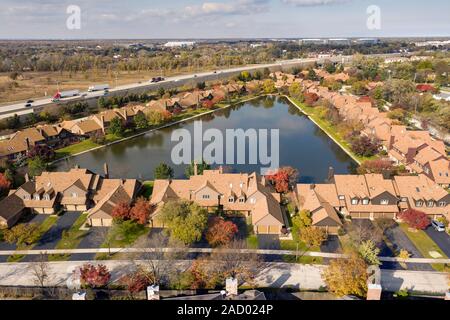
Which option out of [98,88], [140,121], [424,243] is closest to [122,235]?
[424,243]

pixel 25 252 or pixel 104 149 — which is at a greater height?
pixel 104 149

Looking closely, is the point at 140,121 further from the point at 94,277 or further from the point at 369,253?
the point at 369,253

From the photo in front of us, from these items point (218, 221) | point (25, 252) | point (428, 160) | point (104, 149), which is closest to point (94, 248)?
point (25, 252)

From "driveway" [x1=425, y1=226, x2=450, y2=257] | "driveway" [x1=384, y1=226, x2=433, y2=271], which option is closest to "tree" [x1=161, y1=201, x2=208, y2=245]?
"driveway" [x1=384, y1=226, x2=433, y2=271]

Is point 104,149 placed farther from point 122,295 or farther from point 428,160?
point 428,160

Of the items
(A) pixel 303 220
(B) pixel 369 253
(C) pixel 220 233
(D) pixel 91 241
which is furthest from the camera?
(A) pixel 303 220

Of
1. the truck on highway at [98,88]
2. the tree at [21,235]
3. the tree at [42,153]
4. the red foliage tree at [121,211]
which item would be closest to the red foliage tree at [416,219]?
the red foliage tree at [121,211]

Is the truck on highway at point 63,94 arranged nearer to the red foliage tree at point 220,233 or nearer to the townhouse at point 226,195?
the townhouse at point 226,195
